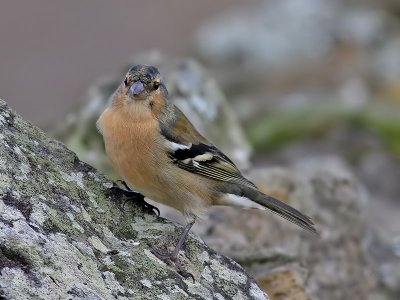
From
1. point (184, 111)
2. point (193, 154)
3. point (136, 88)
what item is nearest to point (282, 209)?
point (193, 154)

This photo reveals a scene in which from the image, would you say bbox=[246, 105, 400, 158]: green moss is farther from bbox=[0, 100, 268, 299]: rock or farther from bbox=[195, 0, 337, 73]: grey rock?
bbox=[0, 100, 268, 299]: rock

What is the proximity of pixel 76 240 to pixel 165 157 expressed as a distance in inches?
69.9

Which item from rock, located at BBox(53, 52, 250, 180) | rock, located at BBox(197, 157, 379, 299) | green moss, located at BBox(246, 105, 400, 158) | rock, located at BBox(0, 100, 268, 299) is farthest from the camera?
green moss, located at BBox(246, 105, 400, 158)

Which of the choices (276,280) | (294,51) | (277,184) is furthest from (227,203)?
(294,51)

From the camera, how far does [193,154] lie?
7191mm

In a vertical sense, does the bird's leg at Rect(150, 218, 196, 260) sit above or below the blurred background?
below

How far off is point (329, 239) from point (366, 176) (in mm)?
3554

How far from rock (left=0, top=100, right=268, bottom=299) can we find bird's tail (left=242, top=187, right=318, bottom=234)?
49.9 inches

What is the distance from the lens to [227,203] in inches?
290

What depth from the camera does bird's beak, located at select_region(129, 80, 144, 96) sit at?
274 inches

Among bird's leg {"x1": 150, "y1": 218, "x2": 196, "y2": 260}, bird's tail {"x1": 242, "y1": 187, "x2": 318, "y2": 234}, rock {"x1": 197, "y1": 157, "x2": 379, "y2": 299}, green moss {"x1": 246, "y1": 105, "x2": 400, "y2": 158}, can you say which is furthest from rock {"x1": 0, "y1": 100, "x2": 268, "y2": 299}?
green moss {"x1": 246, "y1": 105, "x2": 400, "y2": 158}

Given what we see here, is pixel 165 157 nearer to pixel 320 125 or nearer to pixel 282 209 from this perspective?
pixel 282 209

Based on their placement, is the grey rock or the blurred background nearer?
the blurred background

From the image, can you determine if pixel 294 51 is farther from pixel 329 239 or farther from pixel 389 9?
pixel 329 239
